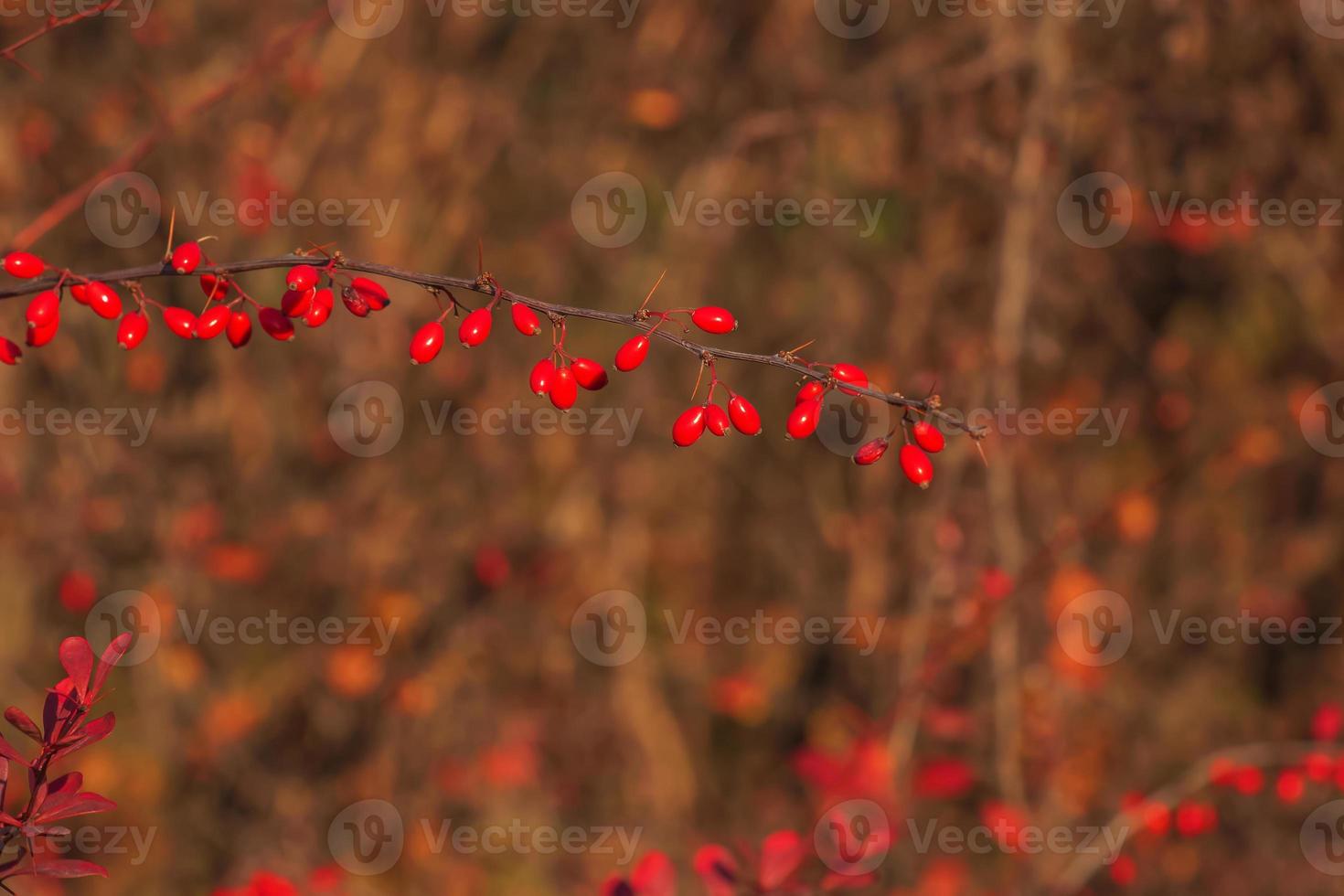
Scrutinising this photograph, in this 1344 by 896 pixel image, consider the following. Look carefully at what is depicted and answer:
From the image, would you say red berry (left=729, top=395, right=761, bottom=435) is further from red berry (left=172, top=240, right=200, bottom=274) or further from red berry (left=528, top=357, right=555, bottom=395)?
red berry (left=172, top=240, right=200, bottom=274)

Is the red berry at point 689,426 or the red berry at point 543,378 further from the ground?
the red berry at point 543,378

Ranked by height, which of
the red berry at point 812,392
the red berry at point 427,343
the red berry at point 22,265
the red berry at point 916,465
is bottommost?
the red berry at point 916,465

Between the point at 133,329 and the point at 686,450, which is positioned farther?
the point at 686,450

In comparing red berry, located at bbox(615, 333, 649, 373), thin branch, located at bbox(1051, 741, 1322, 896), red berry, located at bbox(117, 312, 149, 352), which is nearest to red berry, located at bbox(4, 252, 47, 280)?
red berry, located at bbox(117, 312, 149, 352)

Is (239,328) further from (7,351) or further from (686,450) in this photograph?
(686,450)

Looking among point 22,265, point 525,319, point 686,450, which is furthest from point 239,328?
point 686,450

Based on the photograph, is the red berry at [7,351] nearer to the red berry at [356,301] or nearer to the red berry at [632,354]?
the red berry at [356,301]

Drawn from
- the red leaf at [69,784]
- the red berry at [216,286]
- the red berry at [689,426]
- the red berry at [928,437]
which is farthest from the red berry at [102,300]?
the red berry at [928,437]
